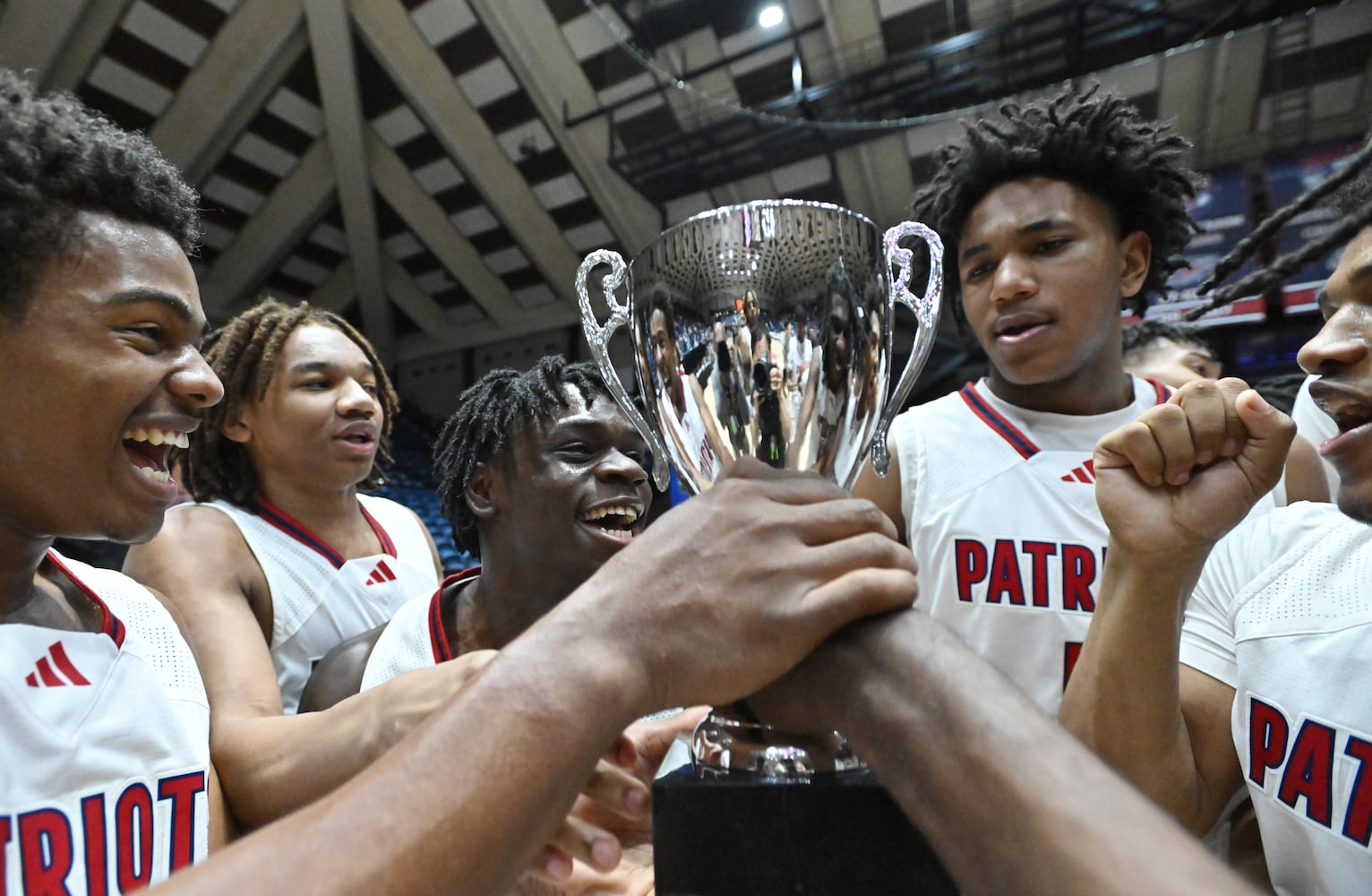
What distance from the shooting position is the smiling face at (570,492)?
70.0 inches

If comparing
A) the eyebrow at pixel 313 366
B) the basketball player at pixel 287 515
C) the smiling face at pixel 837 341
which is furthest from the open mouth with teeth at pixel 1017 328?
the eyebrow at pixel 313 366

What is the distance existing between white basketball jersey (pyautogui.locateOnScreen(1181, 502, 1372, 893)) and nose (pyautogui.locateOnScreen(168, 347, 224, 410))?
1.46m

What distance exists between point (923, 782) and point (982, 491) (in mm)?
1137

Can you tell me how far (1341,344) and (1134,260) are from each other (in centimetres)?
88

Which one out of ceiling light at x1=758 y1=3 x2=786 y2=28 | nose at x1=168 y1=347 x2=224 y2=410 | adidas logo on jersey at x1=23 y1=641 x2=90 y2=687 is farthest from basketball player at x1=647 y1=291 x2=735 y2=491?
ceiling light at x1=758 y1=3 x2=786 y2=28

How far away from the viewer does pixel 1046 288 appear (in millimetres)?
1664

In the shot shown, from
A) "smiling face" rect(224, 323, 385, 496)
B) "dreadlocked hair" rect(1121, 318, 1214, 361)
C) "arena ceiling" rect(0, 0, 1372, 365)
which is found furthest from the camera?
"arena ceiling" rect(0, 0, 1372, 365)

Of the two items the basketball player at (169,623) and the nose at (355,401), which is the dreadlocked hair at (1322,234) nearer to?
the basketball player at (169,623)

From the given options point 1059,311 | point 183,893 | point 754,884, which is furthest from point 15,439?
point 1059,311

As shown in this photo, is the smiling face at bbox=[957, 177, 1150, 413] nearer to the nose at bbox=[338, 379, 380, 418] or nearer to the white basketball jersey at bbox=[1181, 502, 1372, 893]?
the white basketball jersey at bbox=[1181, 502, 1372, 893]

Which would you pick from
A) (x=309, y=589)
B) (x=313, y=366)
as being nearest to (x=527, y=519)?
(x=309, y=589)

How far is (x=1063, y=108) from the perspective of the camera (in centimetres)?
184

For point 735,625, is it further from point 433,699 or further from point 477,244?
point 477,244

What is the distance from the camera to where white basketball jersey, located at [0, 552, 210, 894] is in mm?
989
